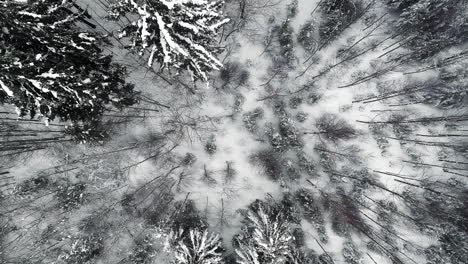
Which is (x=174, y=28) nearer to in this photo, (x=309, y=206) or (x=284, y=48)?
(x=284, y=48)

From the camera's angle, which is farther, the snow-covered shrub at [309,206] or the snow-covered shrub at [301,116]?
the snow-covered shrub at [301,116]

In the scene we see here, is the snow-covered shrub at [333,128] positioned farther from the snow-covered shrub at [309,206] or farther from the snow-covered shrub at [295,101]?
Result: the snow-covered shrub at [309,206]

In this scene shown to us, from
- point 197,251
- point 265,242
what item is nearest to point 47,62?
point 197,251

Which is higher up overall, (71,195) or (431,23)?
(431,23)

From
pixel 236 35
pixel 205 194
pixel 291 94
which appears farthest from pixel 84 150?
pixel 291 94

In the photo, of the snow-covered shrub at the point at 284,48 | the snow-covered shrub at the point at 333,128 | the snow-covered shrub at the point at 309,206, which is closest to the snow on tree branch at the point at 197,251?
the snow-covered shrub at the point at 309,206

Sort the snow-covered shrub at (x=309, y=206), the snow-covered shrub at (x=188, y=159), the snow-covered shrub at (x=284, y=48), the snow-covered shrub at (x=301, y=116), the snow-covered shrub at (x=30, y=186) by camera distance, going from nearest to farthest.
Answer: the snow-covered shrub at (x=30, y=186) < the snow-covered shrub at (x=188, y=159) < the snow-covered shrub at (x=309, y=206) < the snow-covered shrub at (x=284, y=48) < the snow-covered shrub at (x=301, y=116)

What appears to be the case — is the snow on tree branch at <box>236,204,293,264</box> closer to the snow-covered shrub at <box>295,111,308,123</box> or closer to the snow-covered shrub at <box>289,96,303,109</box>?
the snow-covered shrub at <box>295,111,308,123</box>

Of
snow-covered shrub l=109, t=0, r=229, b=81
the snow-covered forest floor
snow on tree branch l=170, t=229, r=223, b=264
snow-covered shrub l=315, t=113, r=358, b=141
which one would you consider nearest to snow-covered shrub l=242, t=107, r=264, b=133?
the snow-covered forest floor
